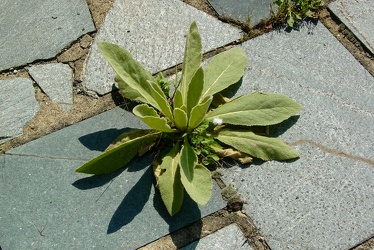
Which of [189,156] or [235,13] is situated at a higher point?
[235,13]

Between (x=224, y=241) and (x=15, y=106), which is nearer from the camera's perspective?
(x=224, y=241)

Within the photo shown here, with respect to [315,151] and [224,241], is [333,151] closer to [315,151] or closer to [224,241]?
[315,151]

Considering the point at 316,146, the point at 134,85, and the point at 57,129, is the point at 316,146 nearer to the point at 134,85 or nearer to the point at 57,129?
the point at 134,85

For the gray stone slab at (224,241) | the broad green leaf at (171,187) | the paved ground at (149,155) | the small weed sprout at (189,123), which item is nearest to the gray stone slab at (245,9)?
the paved ground at (149,155)

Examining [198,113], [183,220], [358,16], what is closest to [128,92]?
[198,113]

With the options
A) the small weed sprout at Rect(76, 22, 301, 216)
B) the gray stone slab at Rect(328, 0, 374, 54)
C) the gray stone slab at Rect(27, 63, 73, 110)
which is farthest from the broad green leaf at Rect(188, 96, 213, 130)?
the gray stone slab at Rect(328, 0, 374, 54)

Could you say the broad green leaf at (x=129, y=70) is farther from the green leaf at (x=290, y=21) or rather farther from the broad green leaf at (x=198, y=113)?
the green leaf at (x=290, y=21)

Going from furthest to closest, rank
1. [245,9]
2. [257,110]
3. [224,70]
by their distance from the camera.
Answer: [245,9] < [224,70] < [257,110]

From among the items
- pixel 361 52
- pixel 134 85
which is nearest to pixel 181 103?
pixel 134 85
